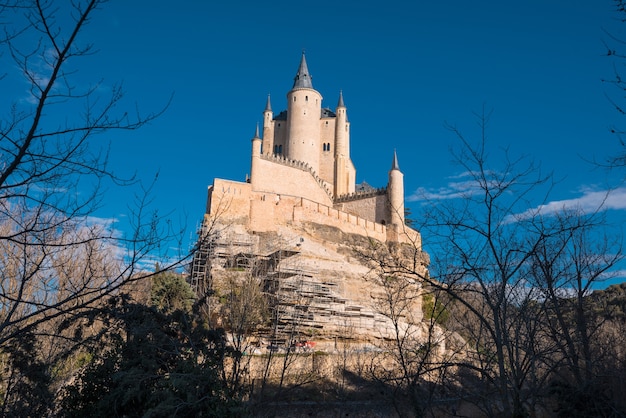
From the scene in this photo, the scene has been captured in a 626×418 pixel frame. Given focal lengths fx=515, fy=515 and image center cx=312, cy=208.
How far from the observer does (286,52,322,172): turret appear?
45.1m

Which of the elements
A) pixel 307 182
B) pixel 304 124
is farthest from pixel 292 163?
pixel 304 124

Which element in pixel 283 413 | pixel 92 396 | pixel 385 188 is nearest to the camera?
pixel 92 396

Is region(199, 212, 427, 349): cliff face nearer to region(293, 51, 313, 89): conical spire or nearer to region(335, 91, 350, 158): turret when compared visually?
region(335, 91, 350, 158): turret

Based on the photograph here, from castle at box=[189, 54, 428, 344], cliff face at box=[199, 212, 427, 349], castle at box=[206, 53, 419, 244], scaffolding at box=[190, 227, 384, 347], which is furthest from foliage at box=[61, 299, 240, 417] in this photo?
castle at box=[206, 53, 419, 244]

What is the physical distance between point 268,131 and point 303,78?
6.46 metres

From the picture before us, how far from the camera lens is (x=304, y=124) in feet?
151

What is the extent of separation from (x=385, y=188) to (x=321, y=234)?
31.5 feet

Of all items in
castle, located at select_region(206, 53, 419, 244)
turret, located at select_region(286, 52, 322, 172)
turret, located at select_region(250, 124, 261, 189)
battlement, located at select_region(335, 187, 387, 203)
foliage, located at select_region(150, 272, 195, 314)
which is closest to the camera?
foliage, located at select_region(150, 272, 195, 314)

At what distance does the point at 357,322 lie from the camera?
2898cm

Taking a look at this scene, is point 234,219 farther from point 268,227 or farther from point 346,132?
point 346,132

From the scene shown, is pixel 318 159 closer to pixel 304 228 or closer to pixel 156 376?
pixel 304 228

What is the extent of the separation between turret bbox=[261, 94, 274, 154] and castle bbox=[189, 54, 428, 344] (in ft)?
0.30

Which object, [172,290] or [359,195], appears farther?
[359,195]

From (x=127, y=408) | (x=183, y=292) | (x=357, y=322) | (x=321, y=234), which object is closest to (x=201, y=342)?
(x=127, y=408)
